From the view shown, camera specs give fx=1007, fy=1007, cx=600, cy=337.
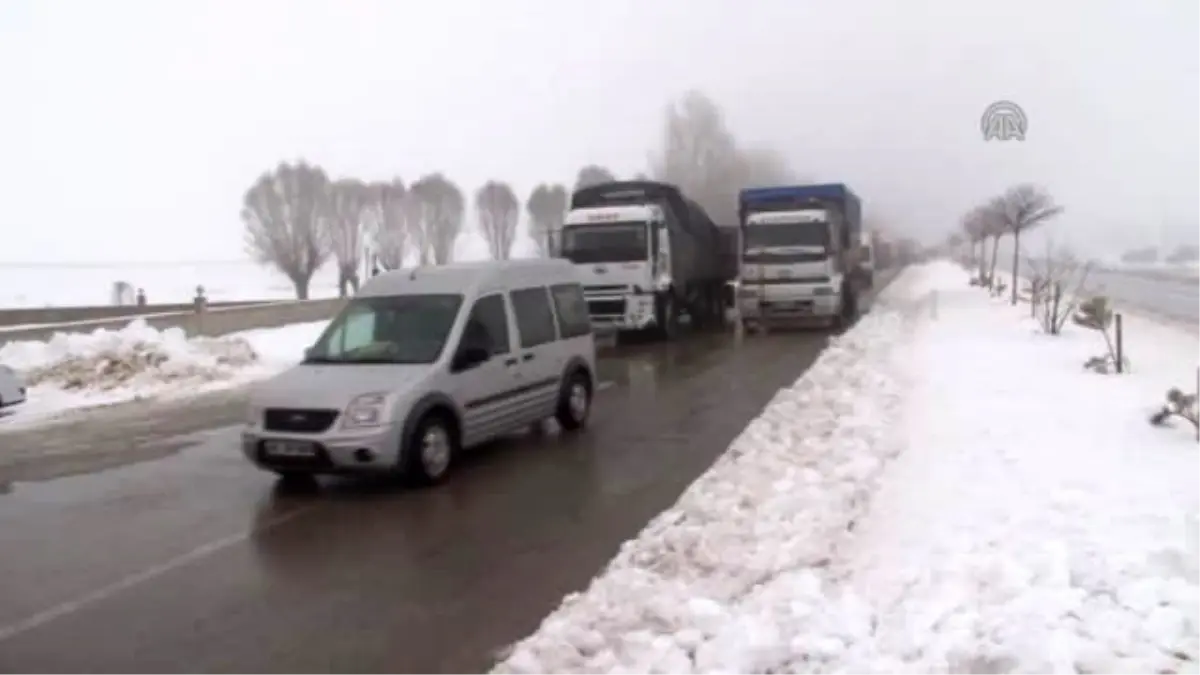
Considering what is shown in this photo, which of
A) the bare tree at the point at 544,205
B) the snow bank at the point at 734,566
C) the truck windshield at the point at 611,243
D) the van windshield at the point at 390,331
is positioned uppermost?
the bare tree at the point at 544,205

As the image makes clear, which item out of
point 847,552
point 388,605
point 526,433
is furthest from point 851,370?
point 388,605

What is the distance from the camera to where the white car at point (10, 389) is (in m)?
14.4

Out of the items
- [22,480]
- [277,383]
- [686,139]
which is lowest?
[22,480]

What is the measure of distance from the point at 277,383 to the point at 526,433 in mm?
3339

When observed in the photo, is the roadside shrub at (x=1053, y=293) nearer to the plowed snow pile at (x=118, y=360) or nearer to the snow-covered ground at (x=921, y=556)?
the snow-covered ground at (x=921, y=556)

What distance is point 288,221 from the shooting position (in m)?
56.7

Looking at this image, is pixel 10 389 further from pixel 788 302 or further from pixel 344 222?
pixel 344 222

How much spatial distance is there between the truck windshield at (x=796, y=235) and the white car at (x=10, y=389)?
15.7 m

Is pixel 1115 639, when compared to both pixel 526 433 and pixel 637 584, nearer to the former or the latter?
pixel 637 584

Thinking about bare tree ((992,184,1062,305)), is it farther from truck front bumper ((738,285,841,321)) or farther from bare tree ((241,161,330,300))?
bare tree ((241,161,330,300))

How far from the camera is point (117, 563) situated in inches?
267

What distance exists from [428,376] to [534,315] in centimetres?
215

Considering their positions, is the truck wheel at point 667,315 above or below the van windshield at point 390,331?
below

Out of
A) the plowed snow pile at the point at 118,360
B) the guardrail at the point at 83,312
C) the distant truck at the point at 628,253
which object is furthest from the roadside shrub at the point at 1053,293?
the guardrail at the point at 83,312
